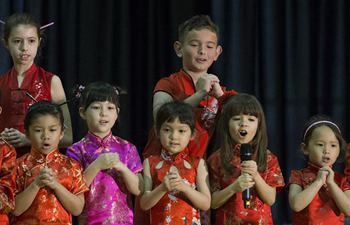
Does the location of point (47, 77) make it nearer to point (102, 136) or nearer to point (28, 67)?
point (28, 67)

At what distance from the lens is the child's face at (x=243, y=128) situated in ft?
11.3

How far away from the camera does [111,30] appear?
5031 millimetres

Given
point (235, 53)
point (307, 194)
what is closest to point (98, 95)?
point (307, 194)

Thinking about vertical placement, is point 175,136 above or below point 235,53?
below

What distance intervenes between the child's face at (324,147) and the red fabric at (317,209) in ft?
0.18

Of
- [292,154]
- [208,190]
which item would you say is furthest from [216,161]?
[292,154]

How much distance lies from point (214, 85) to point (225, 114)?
0.15 meters

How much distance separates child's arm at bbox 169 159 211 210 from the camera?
326cm

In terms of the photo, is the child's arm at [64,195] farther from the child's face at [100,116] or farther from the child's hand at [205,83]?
the child's hand at [205,83]

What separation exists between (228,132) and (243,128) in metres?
0.09

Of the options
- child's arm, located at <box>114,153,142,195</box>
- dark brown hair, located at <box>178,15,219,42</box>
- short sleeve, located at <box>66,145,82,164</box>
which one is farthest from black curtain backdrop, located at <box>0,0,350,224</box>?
child's arm, located at <box>114,153,142,195</box>

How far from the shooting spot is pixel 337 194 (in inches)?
136

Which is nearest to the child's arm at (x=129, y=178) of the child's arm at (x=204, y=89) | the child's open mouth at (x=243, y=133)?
the child's arm at (x=204, y=89)

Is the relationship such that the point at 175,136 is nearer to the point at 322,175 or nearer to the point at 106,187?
the point at 106,187
